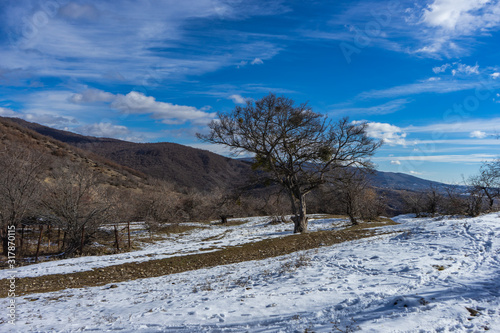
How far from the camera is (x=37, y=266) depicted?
42.1 feet

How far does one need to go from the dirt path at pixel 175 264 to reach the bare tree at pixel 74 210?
15.0 ft

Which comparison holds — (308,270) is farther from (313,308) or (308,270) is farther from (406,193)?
(406,193)

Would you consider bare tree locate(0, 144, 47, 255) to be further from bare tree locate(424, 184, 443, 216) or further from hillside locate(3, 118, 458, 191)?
hillside locate(3, 118, 458, 191)

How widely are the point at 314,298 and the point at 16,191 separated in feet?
52.0

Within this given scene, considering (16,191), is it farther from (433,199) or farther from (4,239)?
(433,199)

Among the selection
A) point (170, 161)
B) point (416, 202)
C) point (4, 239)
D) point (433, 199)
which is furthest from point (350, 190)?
point (170, 161)

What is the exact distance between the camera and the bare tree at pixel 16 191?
14.5 meters

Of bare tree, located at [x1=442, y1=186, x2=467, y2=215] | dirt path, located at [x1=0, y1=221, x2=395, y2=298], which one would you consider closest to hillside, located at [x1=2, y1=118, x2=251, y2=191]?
bare tree, located at [x1=442, y1=186, x2=467, y2=215]

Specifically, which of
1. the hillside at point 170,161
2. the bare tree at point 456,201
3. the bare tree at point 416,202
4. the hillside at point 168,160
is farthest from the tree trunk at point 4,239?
the hillside at point 168,160

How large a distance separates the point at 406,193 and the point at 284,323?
124ft

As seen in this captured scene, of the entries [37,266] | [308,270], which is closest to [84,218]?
[37,266]

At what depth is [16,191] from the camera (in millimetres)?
14953

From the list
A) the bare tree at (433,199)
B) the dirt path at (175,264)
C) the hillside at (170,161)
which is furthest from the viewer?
the hillside at (170,161)

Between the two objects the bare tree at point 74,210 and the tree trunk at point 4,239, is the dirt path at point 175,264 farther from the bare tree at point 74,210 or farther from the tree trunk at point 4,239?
the tree trunk at point 4,239
